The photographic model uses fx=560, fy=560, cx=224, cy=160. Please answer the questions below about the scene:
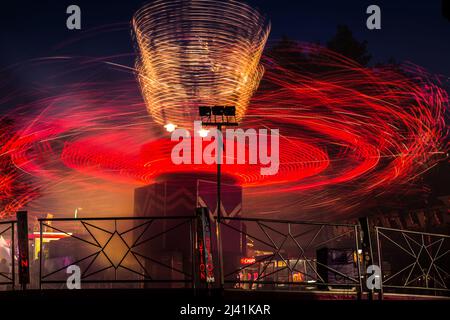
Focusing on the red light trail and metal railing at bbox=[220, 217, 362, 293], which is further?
the red light trail

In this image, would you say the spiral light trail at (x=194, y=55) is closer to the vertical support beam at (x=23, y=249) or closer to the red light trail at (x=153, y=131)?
the red light trail at (x=153, y=131)

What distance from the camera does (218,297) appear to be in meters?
9.54

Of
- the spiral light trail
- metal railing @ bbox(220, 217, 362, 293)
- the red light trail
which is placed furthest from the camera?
the red light trail

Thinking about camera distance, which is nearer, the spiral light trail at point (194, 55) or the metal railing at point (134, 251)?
the spiral light trail at point (194, 55)

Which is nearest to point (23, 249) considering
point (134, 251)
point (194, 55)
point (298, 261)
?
point (194, 55)

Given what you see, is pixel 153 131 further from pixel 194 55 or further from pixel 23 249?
pixel 23 249

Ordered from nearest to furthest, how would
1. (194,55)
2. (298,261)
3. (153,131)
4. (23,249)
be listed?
(23,249), (194,55), (298,261), (153,131)

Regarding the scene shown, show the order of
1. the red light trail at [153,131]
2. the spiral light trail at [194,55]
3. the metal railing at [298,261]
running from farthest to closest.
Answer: the red light trail at [153,131] < the spiral light trail at [194,55] < the metal railing at [298,261]

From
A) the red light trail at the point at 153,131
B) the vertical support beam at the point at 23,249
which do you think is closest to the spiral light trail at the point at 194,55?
the red light trail at the point at 153,131

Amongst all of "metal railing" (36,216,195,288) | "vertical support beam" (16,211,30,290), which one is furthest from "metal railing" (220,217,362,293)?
"vertical support beam" (16,211,30,290)

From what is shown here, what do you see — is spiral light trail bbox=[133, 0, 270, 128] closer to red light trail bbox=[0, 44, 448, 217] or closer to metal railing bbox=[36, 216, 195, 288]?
red light trail bbox=[0, 44, 448, 217]

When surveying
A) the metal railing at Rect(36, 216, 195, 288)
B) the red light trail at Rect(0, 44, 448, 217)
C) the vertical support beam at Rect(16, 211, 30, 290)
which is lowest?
the vertical support beam at Rect(16, 211, 30, 290)
